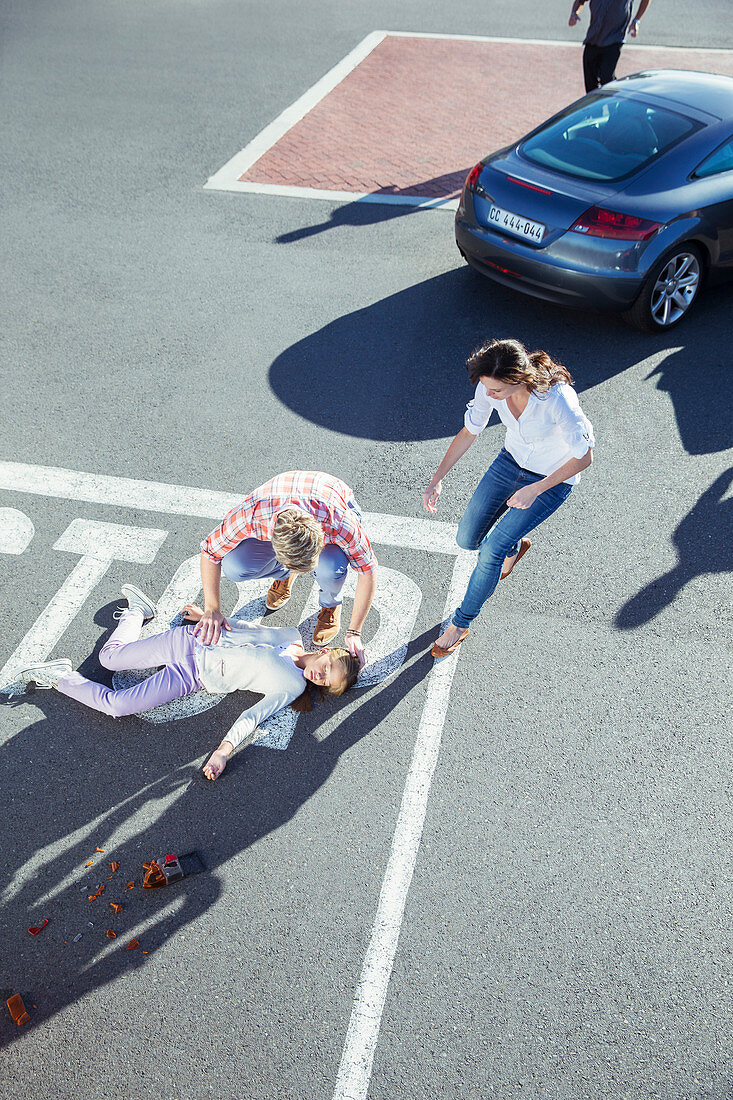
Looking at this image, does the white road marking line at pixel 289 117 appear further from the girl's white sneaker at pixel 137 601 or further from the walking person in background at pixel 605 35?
the girl's white sneaker at pixel 137 601

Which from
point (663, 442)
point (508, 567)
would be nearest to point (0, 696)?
point (508, 567)

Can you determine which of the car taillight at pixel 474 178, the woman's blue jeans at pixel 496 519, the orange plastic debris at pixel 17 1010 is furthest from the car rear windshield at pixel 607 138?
the orange plastic debris at pixel 17 1010

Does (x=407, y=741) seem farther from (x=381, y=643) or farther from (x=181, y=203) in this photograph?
(x=181, y=203)

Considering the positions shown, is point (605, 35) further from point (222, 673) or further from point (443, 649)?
point (222, 673)

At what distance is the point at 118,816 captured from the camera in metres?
4.15

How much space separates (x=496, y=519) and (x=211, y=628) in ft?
5.94

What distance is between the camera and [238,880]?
12.9 ft

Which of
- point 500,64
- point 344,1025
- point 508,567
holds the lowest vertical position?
point 344,1025

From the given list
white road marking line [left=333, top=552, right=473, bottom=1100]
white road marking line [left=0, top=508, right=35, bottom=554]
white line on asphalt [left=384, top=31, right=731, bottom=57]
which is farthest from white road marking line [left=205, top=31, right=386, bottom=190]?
white road marking line [left=333, top=552, right=473, bottom=1100]

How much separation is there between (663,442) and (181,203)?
616 centimetres

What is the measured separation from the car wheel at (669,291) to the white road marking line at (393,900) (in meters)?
3.85

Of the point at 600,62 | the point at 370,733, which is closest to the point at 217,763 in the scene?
the point at 370,733

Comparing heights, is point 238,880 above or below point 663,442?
below

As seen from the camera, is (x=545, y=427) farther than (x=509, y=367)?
Yes
